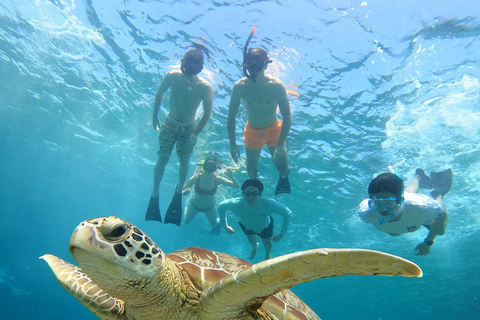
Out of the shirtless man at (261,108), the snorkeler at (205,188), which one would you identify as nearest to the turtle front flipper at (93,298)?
the shirtless man at (261,108)

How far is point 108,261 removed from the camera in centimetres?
162

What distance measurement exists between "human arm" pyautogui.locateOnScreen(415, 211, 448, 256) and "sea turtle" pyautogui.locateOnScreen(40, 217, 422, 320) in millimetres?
5005

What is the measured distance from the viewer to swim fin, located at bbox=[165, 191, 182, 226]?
25.9ft

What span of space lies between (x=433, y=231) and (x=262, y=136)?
15.4ft

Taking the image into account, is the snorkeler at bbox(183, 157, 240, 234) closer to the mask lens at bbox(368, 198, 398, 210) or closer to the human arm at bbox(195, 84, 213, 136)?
the human arm at bbox(195, 84, 213, 136)

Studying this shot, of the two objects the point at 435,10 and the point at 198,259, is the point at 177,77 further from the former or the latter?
the point at 435,10

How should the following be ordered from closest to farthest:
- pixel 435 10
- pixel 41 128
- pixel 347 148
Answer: pixel 435 10 → pixel 347 148 → pixel 41 128

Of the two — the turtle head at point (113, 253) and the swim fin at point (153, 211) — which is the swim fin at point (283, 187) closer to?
the swim fin at point (153, 211)

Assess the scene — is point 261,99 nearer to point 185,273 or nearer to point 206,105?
point 206,105

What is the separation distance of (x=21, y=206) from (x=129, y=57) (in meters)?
75.1

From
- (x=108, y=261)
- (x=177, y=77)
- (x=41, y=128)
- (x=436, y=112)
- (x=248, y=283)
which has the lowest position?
(x=108, y=261)

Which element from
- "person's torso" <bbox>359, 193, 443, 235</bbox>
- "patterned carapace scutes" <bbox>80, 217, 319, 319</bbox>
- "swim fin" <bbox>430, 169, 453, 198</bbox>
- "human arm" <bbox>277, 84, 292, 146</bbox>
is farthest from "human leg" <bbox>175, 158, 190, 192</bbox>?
"swim fin" <bbox>430, 169, 453, 198</bbox>

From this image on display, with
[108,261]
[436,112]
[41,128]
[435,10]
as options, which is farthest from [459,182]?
[41,128]

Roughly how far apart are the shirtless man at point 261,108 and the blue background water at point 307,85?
186cm
